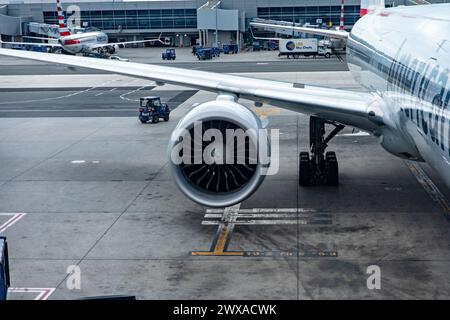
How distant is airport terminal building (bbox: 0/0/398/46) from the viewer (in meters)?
92.6

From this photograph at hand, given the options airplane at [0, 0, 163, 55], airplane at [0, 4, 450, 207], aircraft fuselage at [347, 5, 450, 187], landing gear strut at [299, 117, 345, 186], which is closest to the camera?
aircraft fuselage at [347, 5, 450, 187]

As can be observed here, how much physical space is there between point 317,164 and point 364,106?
3.40 metres

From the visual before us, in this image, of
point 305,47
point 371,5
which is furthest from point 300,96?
point 305,47

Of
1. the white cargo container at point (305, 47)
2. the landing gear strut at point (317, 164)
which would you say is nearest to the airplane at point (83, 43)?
the white cargo container at point (305, 47)

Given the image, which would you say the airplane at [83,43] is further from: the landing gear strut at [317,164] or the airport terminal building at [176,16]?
the landing gear strut at [317,164]

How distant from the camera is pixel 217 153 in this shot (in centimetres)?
1409

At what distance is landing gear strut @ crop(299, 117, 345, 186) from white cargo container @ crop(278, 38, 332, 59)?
55959 mm

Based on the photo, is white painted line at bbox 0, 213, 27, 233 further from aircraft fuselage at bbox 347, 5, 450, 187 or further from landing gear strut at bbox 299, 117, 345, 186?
aircraft fuselage at bbox 347, 5, 450, 187

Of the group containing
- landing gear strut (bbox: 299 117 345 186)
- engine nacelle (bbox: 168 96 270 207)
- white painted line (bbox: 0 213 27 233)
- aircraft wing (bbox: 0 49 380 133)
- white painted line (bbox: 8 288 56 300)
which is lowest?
white painted line (bbox: 0 213 27 233)

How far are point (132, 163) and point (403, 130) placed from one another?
10.2 metres

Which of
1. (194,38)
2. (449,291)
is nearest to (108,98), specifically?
(449,291)

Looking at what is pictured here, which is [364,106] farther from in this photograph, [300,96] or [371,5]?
[371,5]

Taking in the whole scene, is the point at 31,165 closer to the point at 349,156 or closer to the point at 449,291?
the point at 349,156

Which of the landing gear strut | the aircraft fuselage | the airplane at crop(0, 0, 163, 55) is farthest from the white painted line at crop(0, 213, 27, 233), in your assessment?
the airplane at crop(0, 0, 163, 55)
